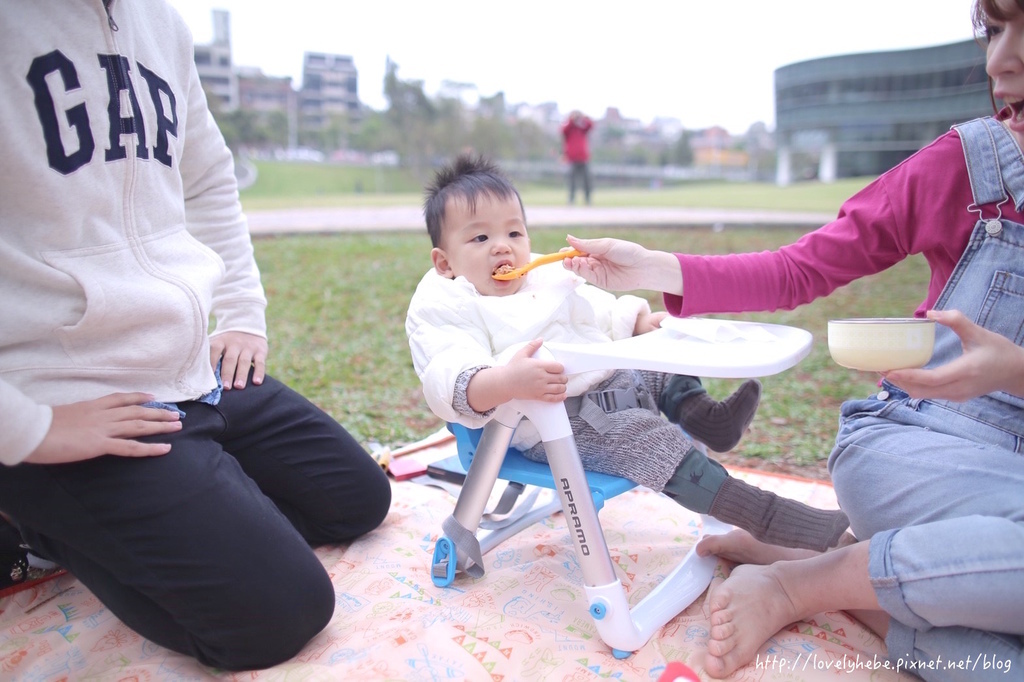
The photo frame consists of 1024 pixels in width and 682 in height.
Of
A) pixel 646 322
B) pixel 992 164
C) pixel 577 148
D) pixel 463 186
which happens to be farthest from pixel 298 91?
pixel 992 164

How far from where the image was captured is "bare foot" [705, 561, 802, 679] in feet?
4.41

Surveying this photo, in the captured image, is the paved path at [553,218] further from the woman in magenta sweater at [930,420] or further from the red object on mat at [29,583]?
the woman in magenta sweater at [930,420]

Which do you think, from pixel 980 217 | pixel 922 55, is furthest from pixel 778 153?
pixel 980 217

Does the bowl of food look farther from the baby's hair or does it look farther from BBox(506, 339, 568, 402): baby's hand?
the baby's hair

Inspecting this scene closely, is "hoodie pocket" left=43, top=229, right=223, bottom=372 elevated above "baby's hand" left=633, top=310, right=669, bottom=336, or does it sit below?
above

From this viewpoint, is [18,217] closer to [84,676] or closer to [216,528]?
[216,528]

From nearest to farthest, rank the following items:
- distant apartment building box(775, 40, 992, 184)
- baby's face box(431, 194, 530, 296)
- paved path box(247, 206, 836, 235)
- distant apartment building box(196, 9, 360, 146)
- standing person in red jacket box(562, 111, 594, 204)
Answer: baby's face box(431, 194, 530, 296) → paved path box(247, 206, 836, 235) → distant apartment building box(775, 40, 992, 184) → standing person in red jacket box(562, 111, 594, 204) → distant apartment building box(196, 9, 360, 146)

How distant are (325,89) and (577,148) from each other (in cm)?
442

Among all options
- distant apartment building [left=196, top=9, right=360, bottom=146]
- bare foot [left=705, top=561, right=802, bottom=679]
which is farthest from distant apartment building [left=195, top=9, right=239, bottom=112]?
bare foot [left=705, top=561, right=802, bottom=679]

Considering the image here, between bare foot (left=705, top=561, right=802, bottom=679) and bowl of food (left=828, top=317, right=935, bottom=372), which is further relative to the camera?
bare foot (left=705, top=561, right=802, bottom=679)

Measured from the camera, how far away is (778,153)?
1484 centimetres

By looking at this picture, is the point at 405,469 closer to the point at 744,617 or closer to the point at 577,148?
the point at 744,617

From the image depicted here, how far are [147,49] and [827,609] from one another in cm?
169

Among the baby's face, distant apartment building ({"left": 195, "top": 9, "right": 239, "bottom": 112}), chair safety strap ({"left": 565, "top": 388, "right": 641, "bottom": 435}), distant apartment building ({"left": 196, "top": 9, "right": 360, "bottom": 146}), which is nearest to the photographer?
chair safety strap ({"left": 565, "top": 388, "right": 641, "bottom": 435})
